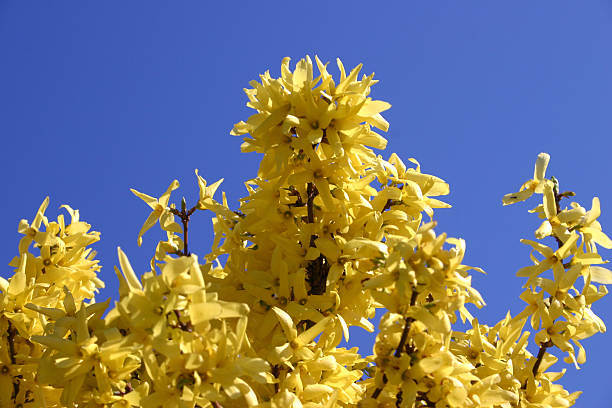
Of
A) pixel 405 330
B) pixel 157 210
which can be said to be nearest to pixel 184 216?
pixel 157 210

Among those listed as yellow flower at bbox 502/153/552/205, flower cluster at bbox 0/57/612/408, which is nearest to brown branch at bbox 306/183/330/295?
flower cluster at bbox 0/57/612/408

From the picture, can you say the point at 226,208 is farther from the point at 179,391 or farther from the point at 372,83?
the point at 179,391

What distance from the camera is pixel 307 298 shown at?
9.36 ft

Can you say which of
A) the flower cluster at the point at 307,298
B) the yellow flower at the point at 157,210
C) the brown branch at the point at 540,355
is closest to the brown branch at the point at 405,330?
the flower cluster at the point at 307,298

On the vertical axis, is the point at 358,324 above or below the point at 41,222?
below

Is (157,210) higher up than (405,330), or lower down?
higher up

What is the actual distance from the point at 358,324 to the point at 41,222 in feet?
6.59

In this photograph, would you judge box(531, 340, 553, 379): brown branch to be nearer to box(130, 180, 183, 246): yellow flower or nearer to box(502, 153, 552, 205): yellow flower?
box(502, 153, 552, 205): yellow flower

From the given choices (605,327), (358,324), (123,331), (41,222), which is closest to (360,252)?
(358,324)

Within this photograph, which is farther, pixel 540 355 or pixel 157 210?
pixel 157 210

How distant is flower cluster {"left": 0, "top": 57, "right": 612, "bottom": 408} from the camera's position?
2.23 meters

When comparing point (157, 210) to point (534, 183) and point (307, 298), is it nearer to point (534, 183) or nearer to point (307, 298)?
point (307, 298)

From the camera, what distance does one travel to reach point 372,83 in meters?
2.99

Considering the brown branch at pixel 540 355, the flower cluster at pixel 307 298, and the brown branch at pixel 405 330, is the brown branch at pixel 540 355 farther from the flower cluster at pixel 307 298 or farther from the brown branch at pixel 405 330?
the brown branch at pixel 405 330
